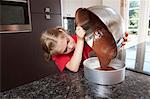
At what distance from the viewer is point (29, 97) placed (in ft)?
1.82

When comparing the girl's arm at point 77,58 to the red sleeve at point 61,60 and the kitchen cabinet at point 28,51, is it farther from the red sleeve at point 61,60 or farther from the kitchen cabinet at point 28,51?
the kitchen cabinet at point 28,51

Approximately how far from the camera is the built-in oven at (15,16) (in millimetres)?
1621

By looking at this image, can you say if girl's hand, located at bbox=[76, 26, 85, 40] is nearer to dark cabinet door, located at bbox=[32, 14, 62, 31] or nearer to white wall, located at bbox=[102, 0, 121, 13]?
dark cabinet door, located at bbox=[32, 14, 62, 31]

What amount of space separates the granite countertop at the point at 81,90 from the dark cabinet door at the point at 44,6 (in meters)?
1.32

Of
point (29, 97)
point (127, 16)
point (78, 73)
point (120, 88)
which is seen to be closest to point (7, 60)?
point (78, 73)

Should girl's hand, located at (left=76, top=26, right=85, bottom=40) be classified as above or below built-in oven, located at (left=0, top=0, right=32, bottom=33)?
below

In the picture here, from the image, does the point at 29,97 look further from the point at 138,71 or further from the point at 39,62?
the point at 39,62

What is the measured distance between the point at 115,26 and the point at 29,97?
1.18ft

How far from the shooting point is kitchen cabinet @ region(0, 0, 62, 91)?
167cm

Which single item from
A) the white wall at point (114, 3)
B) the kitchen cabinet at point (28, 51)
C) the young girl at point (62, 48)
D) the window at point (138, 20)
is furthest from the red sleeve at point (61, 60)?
the white wall at point (114, 3)

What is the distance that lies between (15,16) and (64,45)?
3.28 feet

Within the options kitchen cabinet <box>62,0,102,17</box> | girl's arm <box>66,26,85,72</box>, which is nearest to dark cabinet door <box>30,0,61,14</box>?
kitchen cabinet <box>62,0,102,17</box>

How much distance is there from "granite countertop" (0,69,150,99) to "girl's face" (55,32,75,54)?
0.27 metres

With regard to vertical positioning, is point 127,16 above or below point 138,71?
above
